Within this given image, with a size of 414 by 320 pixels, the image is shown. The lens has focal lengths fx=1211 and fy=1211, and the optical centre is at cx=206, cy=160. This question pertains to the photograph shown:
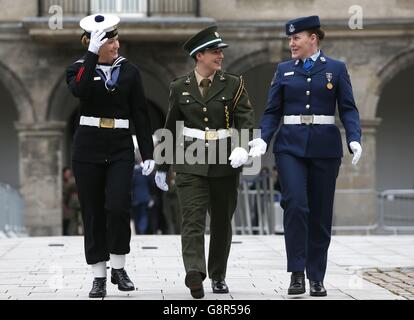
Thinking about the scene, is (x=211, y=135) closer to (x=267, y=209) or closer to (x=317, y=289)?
(x=317, y=289)

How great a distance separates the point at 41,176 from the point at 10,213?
3.91 metres

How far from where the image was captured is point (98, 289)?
8500 mm

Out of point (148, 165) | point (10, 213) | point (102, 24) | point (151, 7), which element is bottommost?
point (10, 213)

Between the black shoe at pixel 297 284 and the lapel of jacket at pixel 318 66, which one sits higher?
the lapel of jacket at pixel 318 66

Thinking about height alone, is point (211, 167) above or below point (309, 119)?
below

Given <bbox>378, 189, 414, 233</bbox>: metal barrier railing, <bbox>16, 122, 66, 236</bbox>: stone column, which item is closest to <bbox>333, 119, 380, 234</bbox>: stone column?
<bbox>378, 189, 414, 233</bbox>: metal barrier railing

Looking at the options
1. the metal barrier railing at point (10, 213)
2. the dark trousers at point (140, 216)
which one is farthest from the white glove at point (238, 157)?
the dark trousers at point (140, 216)

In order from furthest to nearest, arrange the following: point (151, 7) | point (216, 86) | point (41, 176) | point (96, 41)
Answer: point (41, 176) < point (151, 7) < point (216, 86) < point (96, 41)

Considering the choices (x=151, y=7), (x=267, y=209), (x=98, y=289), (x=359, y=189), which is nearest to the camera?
(x=98, y=289)

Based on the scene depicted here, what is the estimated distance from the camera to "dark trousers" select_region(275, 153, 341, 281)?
8.39 m

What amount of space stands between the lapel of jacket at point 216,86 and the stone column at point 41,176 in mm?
15169

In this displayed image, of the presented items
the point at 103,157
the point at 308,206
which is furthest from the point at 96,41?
the point at 308,206

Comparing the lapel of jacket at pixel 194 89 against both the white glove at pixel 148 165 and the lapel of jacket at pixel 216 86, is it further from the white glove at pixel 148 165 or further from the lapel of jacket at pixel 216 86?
the white glove at pixel 148 165

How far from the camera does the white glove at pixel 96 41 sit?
27.5ft
